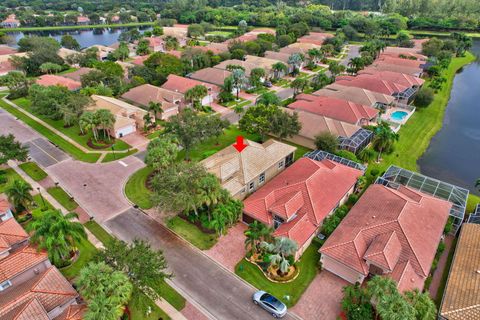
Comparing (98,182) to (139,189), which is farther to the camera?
(98,182)

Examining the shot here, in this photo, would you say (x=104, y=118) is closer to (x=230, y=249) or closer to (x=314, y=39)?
(x=230, y=249)

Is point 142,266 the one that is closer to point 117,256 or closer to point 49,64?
point 117,256

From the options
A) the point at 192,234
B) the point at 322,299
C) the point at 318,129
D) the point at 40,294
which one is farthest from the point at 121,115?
the point at 322,299

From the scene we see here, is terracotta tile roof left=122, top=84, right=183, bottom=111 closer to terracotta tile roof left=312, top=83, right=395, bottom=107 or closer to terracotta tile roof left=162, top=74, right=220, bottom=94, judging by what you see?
terracotta tile roof left=162, top=74, right=220, bottom=94

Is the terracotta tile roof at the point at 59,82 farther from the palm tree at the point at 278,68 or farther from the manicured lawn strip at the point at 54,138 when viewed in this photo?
the palm tree at the point at 278,68

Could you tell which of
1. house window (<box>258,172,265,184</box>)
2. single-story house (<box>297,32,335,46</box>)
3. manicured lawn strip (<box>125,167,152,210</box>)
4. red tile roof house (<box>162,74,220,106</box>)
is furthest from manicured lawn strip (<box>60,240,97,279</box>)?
single-story house (<box>297,32,335,46</box>)

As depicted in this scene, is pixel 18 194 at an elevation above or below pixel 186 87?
above
